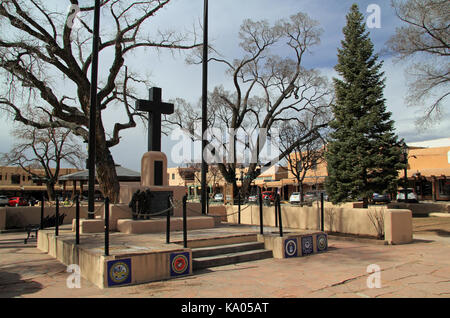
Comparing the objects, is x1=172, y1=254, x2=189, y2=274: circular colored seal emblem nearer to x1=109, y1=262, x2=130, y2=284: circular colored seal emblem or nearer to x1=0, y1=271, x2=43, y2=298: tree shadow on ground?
x1=109, y1=262, x2=130, y2=284: circular colored seal emblem

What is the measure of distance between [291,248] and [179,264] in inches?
130

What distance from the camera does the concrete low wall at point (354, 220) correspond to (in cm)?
1162

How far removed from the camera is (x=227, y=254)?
345 inches

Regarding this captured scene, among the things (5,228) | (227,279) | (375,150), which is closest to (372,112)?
(375,150)

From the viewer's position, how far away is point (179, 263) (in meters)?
7.34

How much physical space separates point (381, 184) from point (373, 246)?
7.01m

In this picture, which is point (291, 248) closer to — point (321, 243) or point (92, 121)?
point (321, 243)

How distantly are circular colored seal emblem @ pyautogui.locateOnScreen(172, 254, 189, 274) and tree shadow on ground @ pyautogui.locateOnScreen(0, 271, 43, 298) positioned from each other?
99.4 inches

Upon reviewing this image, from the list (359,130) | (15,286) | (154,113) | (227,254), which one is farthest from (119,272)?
(359,130)

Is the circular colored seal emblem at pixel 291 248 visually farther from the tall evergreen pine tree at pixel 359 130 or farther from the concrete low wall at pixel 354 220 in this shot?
the tall evergreen pine tree at pixel 359 130

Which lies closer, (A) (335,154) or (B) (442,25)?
(B) (442,25)

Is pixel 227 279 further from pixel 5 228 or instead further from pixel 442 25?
pixel 442 25

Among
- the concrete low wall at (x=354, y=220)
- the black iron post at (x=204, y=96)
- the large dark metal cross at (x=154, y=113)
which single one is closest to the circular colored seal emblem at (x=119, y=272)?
the concrete low wall at (x=354, y=220)

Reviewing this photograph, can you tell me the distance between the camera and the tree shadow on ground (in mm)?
6191
